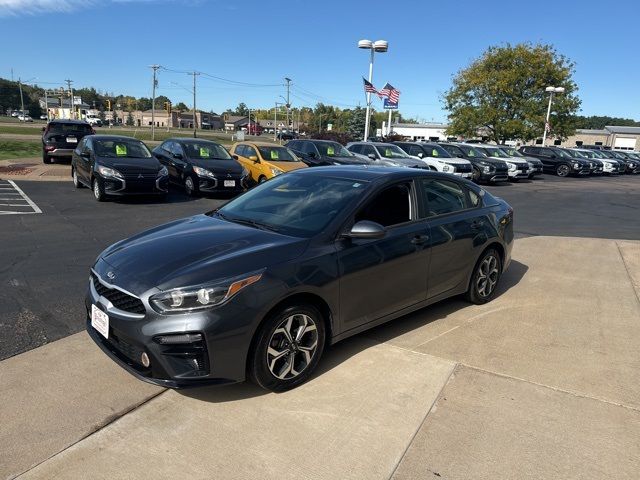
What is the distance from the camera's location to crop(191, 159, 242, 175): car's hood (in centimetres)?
1251

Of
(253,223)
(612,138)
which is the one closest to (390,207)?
(253,223)

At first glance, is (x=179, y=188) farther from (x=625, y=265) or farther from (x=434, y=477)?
(x=434, y=477)

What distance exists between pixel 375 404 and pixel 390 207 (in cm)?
173

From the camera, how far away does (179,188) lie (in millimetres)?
13852

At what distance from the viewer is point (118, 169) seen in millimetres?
10812

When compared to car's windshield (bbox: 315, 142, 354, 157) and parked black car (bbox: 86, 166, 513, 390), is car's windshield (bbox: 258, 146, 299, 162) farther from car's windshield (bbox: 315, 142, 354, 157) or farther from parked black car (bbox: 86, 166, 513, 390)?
parked black car (bbox: 86, 166, 513, 390)

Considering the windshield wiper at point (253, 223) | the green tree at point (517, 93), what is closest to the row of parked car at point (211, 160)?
the windshield wiper at point (253, 223)

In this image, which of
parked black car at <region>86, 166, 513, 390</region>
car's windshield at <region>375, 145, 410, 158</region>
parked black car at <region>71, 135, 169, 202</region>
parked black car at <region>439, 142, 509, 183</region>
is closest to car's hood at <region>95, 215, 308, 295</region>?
parked black car at <region>86, 166, 513, 390</region>

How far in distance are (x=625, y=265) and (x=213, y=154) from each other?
10496 millimetres

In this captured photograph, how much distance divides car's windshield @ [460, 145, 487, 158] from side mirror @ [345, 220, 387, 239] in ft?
67.3

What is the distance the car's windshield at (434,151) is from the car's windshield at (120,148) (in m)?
12.5

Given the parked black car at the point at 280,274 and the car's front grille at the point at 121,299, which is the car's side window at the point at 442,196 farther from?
the car's front grille at the point at 121,299

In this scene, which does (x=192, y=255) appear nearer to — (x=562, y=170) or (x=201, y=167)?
(x=201, y=167)

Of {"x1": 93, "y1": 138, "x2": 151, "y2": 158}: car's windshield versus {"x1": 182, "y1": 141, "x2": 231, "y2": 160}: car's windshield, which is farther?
{"x1": 182, "y1": 141, "x2": 231, "y2": 160}: car's windshield
